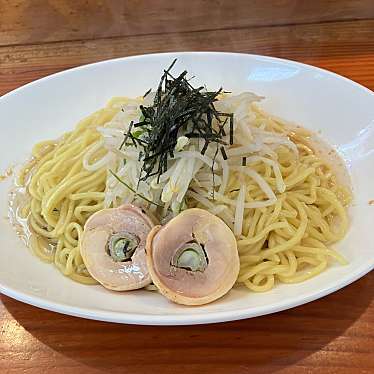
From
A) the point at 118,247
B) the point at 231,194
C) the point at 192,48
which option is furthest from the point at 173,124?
the point at 192,48

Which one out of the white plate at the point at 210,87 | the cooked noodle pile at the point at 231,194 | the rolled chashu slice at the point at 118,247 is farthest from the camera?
the cooked noodle pile at the point at 231,194

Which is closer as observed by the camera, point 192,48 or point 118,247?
point 118,247

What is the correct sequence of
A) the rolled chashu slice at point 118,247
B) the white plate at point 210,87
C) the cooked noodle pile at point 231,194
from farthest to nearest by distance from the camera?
the cooked noodle pile at point 231,194 → the rolled chashu slice at point 118,247 → the white plate at point 210,87

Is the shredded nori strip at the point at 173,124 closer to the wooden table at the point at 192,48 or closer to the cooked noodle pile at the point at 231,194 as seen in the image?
the cooked noodle pile at the point at 231,194

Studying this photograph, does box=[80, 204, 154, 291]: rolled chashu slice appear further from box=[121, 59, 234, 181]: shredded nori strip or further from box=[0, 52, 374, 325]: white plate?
box=[121, 59, 234, 181]: shredded nori strip

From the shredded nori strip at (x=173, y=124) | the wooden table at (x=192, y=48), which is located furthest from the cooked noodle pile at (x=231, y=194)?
the wooden table at (x=192, y=48)

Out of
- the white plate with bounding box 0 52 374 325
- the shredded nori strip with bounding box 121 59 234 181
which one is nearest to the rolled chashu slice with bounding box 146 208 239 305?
the white plate with bounding box 0 52 374 325

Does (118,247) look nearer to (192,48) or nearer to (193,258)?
(193,258)

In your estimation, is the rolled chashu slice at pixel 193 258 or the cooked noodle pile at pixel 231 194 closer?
the rolled chashu slice at pixel 193 258
